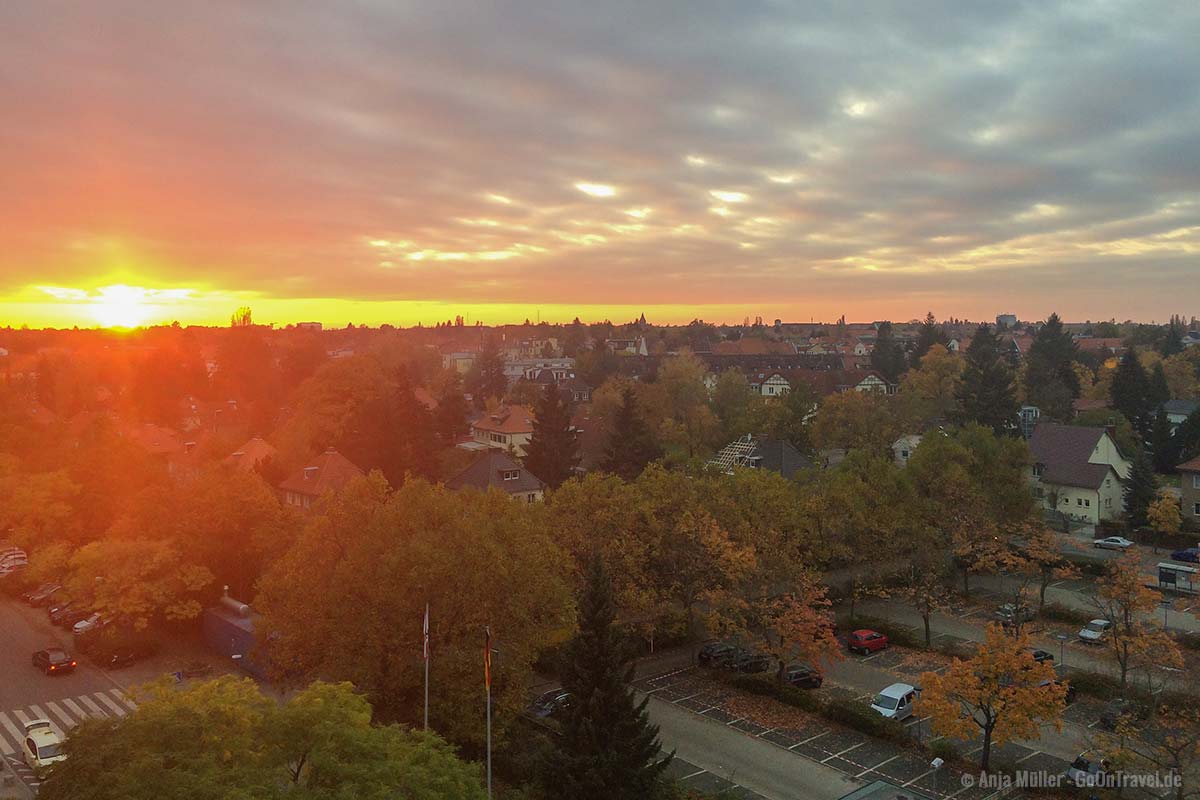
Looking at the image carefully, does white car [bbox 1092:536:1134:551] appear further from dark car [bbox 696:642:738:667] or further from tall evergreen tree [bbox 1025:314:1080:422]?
tall evergreen tree [bbox 1025:314:1080:422]

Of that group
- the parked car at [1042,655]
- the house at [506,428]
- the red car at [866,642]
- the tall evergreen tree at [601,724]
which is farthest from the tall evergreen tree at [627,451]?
the tall evergreen tree at [601,724]

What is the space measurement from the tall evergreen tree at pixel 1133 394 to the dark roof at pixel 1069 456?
25.3 metres

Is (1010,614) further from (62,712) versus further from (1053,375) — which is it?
(1053,375)

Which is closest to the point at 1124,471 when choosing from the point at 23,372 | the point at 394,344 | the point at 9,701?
the point at 9,701

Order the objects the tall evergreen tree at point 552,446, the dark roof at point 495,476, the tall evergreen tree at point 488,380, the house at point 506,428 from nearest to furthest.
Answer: the dark roof at point 495,476 < the tall evergreen tree at point 552,446 < the house at point 506,428 < the tall evergreen tree at point 488,380

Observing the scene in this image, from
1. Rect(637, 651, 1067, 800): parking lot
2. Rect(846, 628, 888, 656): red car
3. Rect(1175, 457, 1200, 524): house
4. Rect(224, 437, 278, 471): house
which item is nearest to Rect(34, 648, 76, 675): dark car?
Rect(637, 651, 1067, 800): parking lot

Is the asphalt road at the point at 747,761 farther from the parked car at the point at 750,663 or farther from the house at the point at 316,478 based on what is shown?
the house at the point at 316,478

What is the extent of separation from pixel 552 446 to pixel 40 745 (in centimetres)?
3485

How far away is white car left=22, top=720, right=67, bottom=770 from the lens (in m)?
22.2

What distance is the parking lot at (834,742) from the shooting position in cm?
2209

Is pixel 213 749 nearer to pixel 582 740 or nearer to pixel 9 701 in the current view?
pixel 582 740

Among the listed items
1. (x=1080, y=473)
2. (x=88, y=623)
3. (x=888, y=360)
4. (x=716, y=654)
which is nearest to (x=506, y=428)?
(x=88, y=623)

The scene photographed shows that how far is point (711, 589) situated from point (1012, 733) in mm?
11989

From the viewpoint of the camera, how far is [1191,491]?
49.1 m
